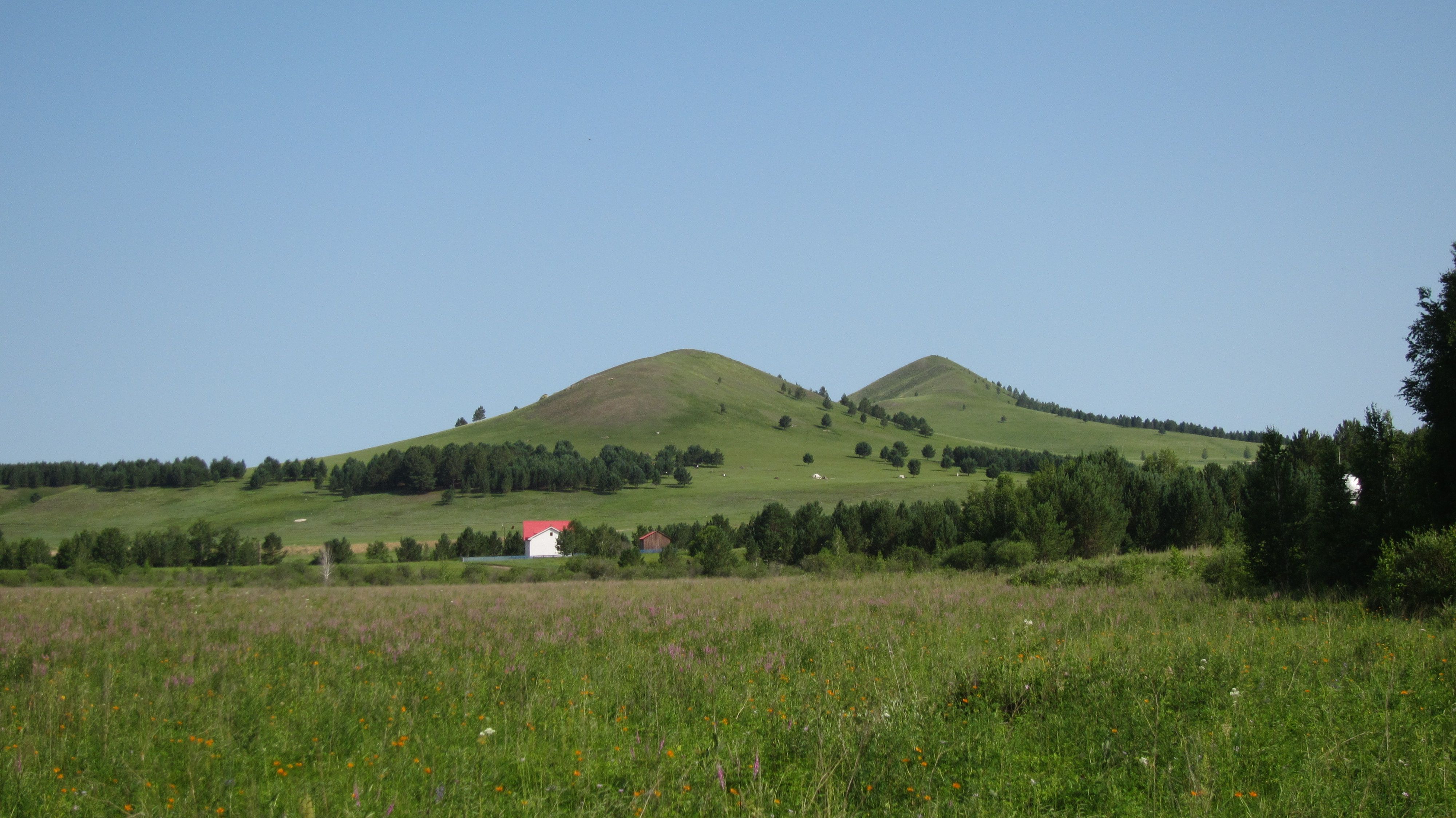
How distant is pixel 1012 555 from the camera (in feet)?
130

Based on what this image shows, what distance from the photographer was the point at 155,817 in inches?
199

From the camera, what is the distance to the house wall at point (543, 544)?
9094cm

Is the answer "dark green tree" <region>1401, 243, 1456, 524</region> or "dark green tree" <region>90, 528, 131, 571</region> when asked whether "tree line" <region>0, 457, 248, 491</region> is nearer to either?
"dark green tree" <region>90, 528, 131, 571</region>

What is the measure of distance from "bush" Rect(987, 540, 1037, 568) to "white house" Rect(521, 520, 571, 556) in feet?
187

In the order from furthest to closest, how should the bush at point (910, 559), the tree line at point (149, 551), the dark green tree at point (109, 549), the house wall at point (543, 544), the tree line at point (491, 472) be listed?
the tree line at point (491, 472)
the house wall at point (543, 544)
the dark green tree at point (109, 549)
the tree line at point (149, 551)
the bush at point (910, 559)

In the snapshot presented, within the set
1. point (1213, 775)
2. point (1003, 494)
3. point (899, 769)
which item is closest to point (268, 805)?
point (899, 769)

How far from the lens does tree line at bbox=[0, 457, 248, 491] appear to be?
13875 centimetres

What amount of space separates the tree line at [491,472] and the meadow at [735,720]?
123 metres

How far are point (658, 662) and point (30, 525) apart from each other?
145 meters

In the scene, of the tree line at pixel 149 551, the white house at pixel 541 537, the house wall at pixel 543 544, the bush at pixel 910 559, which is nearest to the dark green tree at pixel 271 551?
the tree line at pixel 149 551

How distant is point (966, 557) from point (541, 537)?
6004 centimetres

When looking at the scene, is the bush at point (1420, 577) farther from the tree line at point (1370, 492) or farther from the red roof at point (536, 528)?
the red roof at point (536, 528)

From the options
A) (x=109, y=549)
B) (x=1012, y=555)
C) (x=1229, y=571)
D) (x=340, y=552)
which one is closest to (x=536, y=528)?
(x=340, y=552)

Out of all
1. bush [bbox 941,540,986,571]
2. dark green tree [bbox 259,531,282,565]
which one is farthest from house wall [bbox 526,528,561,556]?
bush [bbox 941,540,986,571]
